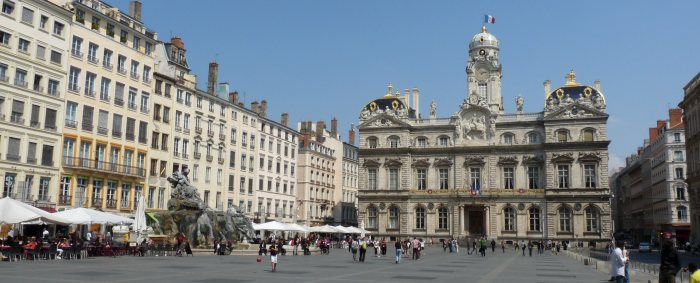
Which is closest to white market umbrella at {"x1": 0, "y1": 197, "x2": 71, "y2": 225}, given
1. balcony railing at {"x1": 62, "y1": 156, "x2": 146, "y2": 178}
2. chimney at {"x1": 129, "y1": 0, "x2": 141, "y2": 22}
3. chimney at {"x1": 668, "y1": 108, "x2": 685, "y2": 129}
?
balcony railing at {"x1": 62, "y1": 156, "x2": 146, "y2": 178}

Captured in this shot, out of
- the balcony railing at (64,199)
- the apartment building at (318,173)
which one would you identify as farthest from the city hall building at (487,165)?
the balcony railing at (64,199)

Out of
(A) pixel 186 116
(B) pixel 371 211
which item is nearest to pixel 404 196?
(B) pixel 371 211

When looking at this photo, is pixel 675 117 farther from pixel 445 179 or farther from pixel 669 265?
pixel 669 265

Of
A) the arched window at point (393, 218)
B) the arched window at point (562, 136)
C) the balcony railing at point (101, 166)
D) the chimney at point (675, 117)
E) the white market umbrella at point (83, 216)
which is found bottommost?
the white market umbrella at point (83, 216)

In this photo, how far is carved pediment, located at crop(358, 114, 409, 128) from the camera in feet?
258

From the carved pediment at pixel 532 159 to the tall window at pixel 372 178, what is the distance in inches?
702

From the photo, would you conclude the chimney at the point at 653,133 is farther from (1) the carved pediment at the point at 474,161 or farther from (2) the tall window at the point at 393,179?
(2) the tall window at the point at 393,179

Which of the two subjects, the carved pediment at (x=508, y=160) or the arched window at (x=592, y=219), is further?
the carved pediment at (x=508, y=160)

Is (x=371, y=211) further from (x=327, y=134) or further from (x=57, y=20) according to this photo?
(x=57, y=20)

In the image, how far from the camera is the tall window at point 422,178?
7700cm

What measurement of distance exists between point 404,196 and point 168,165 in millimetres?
31132

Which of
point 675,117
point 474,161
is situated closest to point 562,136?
point 474,161

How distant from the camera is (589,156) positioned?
2753 inches

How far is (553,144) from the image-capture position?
71000 mm
